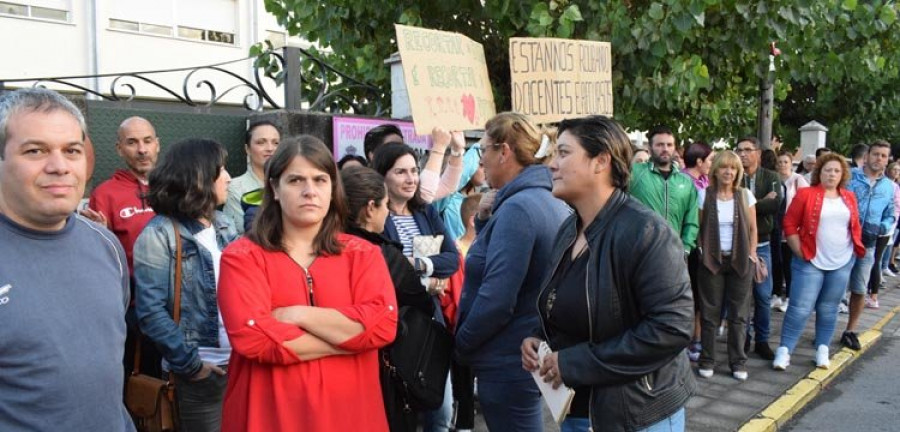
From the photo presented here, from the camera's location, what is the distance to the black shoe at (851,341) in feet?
23.1

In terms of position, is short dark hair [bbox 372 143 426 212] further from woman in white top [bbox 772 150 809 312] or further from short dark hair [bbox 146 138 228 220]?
woman in white top [bbox 772 150 809 312]

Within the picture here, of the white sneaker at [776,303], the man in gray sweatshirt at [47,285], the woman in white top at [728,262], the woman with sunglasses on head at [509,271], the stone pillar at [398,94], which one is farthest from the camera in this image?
the white sneaker at [776,303]

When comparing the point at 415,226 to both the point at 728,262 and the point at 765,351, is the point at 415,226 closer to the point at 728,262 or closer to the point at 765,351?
the point at 728,262

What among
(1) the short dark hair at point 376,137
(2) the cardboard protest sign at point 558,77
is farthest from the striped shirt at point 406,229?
(2) the cardboard protest sign at point 558,77

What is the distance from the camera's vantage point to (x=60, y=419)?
1.82 metres

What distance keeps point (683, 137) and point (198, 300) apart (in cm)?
876

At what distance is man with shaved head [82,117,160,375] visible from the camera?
3432 mm

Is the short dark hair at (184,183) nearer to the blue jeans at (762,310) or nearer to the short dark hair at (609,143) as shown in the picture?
the short dark hair at (609,143)

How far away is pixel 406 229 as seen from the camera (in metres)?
3.62

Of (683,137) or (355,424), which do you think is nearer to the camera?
(355,424)

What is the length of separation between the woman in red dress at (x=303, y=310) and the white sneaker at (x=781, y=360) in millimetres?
4886

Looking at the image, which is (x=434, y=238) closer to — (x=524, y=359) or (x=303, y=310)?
(x=524, y=359)

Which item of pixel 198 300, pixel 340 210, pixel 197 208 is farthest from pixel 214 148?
pixel 340 210

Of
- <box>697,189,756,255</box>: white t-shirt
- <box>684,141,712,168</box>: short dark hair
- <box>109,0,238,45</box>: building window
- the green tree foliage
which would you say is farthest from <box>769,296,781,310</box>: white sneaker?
<box>109,0,238,45</box>: building window
